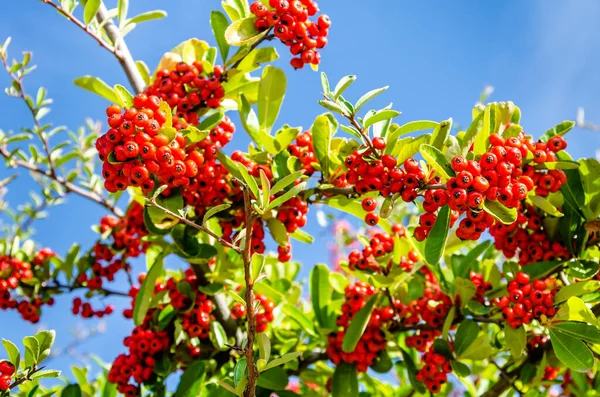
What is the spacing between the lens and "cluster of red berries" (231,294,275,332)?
4.03 meters

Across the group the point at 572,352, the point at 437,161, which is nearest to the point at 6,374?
the point at 437,161

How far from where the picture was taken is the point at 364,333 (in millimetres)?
3619

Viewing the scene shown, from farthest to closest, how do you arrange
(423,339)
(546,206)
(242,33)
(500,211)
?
(423,339) < (242,33) < (546,206) < (500,211)

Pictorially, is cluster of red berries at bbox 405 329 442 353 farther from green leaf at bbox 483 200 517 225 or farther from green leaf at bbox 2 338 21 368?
green leaf at bbox 2 338 21 368

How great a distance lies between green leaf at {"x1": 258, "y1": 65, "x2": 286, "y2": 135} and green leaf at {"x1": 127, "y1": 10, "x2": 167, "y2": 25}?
1.06 meters

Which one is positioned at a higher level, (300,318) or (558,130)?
(558,130)

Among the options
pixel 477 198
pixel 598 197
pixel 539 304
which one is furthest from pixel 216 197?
pixel 598 197

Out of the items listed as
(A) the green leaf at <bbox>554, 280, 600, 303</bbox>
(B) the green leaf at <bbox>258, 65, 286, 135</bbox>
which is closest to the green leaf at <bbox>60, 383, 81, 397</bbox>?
(B) the green leaf at <bbox>258, 65, 286, 135</bbox>

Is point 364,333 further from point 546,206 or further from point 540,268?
A: point 546,206

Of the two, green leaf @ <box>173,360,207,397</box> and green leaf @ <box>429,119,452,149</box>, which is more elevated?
green leaf @ <box>429,119,452,149</box>

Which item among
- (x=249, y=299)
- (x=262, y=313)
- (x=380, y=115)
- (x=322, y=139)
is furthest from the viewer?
(x=262, y=313)

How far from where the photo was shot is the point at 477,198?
245cm

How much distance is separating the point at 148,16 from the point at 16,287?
7.68 feet

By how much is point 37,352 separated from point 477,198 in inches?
87.2
